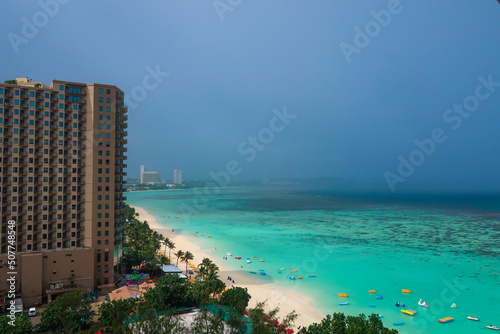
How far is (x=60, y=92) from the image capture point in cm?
3903

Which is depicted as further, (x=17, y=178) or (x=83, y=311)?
(x=17, y=178)

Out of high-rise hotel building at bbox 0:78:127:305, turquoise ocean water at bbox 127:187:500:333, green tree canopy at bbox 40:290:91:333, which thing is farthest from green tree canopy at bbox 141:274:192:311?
turquoise ocean water at bbox 127:187:500:333

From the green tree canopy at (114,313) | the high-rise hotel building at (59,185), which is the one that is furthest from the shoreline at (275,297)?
the high-rise hotel building at (59,185)

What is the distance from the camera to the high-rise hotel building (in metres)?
36.1

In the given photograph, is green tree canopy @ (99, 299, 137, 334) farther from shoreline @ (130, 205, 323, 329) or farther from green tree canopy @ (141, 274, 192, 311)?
shoreline @ (130, 205, 323, 329)

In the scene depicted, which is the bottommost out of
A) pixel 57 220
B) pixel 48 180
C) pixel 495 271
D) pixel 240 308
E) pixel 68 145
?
pixel 495 271

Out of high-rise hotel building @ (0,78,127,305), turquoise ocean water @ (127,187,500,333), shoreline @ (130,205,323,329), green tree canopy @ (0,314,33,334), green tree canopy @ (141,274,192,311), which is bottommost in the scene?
turquoise ocean water @ (127,187,500,333)

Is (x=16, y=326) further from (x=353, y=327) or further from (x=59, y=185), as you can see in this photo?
(x=353, y=327)

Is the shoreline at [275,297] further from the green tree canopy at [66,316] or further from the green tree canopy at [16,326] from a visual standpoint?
the green tree canopy at [16,326]

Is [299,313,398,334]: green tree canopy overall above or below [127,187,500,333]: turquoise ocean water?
above

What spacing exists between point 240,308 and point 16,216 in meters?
30.3

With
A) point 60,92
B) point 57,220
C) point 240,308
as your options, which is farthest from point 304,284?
point 60,92

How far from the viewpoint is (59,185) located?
38906 mm

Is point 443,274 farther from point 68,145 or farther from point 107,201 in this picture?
point 68,145
